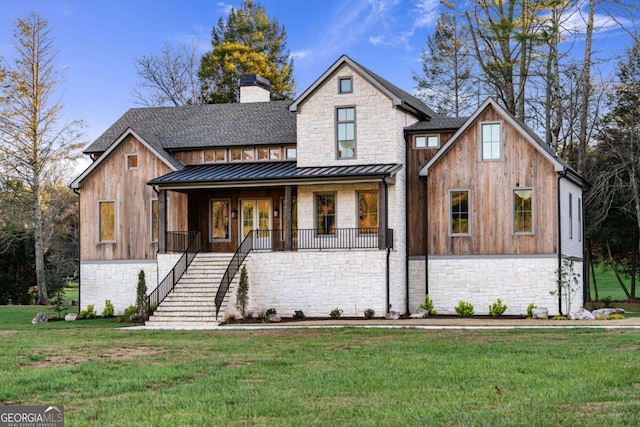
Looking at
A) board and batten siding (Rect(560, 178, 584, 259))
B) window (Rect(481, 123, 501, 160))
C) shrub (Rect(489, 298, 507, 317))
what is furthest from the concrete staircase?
board and batten siding (Rect(560, 178, 584, 259))

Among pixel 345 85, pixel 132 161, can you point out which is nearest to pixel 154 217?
pixel 132 161

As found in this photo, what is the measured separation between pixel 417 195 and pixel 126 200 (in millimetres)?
10217

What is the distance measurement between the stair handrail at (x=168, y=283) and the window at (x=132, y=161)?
3617 mm

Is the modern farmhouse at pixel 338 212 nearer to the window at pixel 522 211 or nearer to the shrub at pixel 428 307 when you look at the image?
the window at pixel 522 211

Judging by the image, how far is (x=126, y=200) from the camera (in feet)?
103

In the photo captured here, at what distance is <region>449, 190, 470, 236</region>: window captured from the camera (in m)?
28.6

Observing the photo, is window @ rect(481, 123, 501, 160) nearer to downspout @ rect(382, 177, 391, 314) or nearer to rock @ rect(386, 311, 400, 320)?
downspout @ rect(382, 177, 391, 314)

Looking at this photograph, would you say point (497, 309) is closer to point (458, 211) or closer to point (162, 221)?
point (458, 211)

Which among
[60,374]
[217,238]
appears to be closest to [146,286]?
[217,238]

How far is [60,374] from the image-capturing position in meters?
13.2

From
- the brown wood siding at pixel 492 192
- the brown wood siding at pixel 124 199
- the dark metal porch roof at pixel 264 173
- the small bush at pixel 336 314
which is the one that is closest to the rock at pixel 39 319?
the brown wood siding at pixel 124 199

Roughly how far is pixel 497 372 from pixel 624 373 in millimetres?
1750

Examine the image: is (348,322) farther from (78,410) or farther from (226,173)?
(78,410)

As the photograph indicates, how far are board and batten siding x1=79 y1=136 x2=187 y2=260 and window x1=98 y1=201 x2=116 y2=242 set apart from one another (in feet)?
0.45
